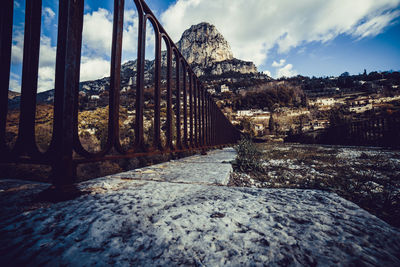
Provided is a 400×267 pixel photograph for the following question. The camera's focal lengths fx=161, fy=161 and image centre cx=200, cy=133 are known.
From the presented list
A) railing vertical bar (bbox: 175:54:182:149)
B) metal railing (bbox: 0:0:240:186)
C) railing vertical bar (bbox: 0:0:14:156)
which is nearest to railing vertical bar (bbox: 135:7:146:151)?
metal railing (bbox: 0:0:240:186)

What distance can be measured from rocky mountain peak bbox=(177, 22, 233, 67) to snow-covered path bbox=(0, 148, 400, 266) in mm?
76330

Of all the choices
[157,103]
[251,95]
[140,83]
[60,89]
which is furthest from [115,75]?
[251,95]

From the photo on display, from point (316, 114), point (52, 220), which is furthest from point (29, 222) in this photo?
point (316, 114)

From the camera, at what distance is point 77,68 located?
0.74 meters

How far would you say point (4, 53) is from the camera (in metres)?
0.82

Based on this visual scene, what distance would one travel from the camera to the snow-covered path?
0.33m

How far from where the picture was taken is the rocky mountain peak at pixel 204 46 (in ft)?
240

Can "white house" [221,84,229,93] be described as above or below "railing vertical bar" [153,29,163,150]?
above

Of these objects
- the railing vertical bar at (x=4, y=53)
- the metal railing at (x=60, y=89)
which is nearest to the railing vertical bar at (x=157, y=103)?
the metal railing at (x=60, y=89)

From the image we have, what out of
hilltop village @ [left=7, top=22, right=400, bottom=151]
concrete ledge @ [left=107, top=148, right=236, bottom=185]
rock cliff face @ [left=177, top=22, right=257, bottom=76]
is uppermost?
rock cliff face @ [left=177, top=22, right=257, bottom=76]

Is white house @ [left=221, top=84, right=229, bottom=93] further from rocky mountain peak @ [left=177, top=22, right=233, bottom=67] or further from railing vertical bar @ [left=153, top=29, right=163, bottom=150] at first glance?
railing vertical bar @ [left=153, top=29, right=163, bottom=150]

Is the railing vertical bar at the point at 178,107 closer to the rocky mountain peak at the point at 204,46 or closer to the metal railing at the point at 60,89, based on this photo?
the metal railing at the point at 60,89

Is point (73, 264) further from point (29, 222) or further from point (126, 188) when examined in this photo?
point (126, 188)

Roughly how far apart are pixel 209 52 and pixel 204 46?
4453 millimetres
